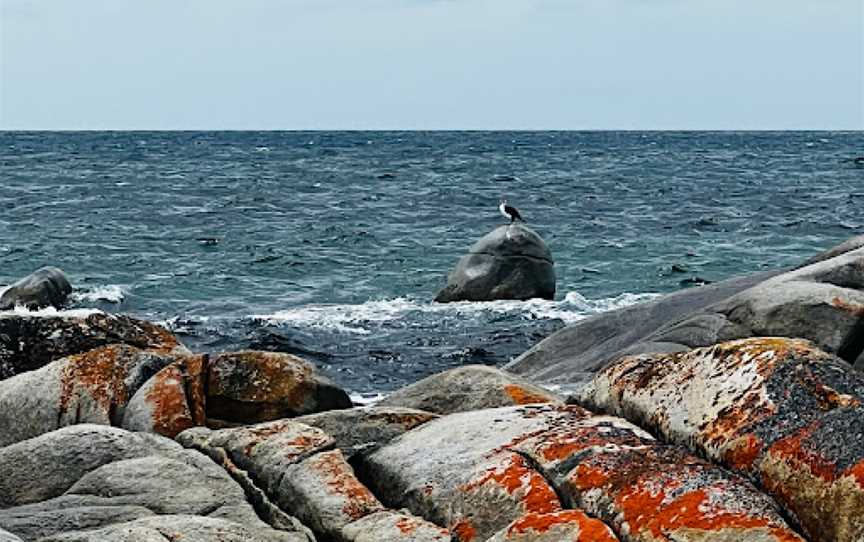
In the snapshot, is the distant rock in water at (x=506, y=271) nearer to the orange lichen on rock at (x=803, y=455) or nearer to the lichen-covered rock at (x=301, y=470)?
the lichen-covered rock at (x=301, y=470)

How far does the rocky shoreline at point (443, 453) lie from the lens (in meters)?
6.39

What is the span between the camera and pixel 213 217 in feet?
159

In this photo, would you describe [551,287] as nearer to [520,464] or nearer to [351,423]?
[351,423]

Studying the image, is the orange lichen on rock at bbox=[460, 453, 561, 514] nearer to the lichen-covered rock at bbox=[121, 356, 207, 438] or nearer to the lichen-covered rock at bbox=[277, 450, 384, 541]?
the lichen-covered rock at bbox=[277, 450, 384, 541]

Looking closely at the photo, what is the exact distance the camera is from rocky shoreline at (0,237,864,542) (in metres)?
6.39

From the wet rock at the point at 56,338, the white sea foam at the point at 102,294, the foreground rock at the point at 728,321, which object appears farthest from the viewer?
the white sea foam at the point at 102,294

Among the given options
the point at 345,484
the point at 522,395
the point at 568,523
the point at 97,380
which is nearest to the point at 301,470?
the point at 345,484

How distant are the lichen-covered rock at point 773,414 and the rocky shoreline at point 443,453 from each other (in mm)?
13

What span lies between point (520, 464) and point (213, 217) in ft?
139

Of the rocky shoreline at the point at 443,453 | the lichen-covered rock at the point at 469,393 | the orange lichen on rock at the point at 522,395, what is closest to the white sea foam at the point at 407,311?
the lichen-covered rock at the point at 469,393

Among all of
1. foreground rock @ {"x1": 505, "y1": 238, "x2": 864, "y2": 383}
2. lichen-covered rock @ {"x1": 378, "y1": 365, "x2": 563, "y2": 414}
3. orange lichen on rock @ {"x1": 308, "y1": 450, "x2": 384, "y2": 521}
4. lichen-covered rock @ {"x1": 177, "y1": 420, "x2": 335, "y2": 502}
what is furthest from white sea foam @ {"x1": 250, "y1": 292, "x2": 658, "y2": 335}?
orange lichen on rock @ {"x1": 308, "y1": 450, "x2": 384, "y2": 521}

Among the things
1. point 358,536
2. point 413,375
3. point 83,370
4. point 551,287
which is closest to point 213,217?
point 551,287

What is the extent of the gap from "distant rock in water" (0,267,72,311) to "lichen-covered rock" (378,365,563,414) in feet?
62.2

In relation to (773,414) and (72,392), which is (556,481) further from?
(72,392)
